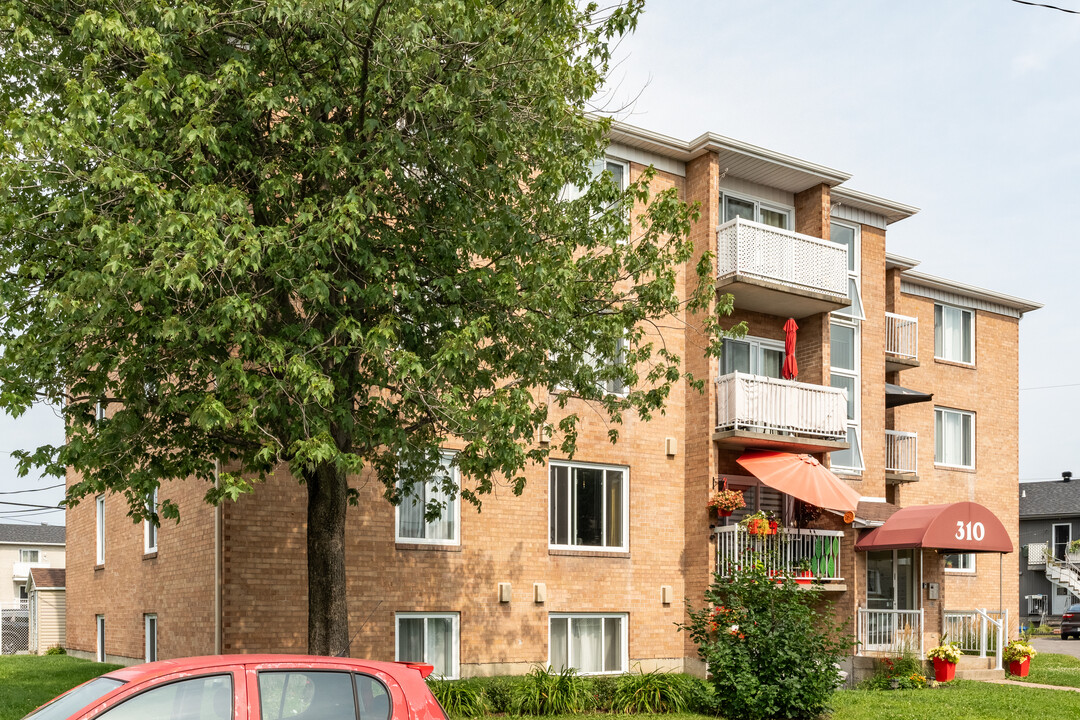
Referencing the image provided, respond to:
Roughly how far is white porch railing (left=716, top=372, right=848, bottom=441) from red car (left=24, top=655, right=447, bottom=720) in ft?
45.4

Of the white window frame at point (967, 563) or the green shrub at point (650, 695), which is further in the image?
the white window frame at point (967, 563)

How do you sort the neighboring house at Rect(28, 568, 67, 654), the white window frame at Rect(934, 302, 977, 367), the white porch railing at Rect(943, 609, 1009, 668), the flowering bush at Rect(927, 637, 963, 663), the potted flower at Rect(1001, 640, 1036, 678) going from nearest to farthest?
1. the flowering bush at Rect(927, 637, 963, 663)
2. the potted flower at Rect(1001, 640, 1036, 678)
3. the white porch railing at Rect(943, 609, 1009, 668)
4. the white window frame at Rect(934, 302, 977, 367)
5. the neighboring house at Rect(28, 568, 67, 654)

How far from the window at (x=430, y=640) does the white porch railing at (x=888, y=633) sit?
A: 8.76 meters

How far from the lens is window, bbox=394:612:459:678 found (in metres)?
17.2

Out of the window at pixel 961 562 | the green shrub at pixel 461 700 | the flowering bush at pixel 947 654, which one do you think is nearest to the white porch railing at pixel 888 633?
the flowering bush at pixel 947 654

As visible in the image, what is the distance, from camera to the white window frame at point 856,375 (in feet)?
76.3

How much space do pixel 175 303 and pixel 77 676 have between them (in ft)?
40.8

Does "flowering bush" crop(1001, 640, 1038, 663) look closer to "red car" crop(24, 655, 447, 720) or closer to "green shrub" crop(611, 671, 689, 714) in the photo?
"green shrub" crop(611, 671, 689, 714)

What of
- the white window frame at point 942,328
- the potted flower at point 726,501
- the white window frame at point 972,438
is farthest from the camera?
the white window frame at point 942,328

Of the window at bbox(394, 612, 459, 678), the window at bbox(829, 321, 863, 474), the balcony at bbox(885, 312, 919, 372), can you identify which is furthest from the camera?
the balcony at bbox(885, 312, 919, 372)

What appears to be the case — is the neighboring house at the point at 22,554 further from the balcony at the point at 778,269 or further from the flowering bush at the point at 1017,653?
the flowering bush at the point at 1017,653

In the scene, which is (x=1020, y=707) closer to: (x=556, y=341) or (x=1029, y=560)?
(x=556, y=341)

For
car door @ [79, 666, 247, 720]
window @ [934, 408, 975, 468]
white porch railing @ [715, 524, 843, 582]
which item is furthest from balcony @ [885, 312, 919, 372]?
car door @ [79, 666, 247, 720]

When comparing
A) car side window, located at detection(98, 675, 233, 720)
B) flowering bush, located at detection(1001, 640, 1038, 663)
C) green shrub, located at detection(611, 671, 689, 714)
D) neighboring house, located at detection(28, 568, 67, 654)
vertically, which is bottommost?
neighboring house, located at detection(28, 568, 67, 654)
